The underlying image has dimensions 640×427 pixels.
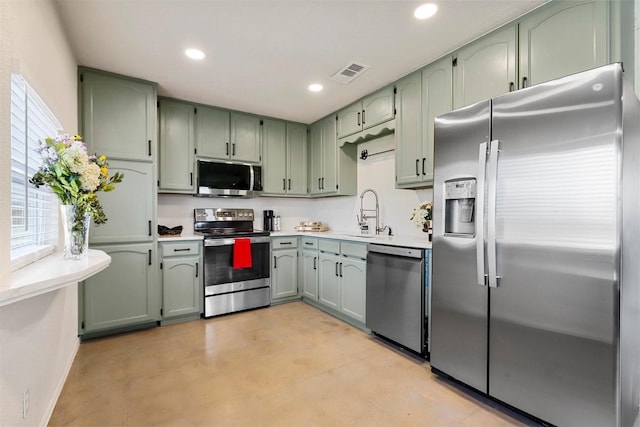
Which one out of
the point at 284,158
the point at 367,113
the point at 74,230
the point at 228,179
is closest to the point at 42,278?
the point at 74,230

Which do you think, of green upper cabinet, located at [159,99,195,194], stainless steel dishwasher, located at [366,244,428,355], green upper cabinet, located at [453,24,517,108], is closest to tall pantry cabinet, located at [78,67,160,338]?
green upper cabinet, located at [159,99,195,194]

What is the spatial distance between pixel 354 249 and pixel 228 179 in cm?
188

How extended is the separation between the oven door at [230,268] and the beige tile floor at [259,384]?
612 millimetres

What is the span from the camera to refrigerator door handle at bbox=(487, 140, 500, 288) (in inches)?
69.9

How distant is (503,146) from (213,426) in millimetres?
2321

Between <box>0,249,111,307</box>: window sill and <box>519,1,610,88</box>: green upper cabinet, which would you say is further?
<box>519,1,610,88</box>: green upper cabinet

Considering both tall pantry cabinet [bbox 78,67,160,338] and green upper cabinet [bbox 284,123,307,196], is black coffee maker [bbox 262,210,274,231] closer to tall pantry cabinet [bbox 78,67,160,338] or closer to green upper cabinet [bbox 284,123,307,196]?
green upper cabinet [bbox 284,123,307,196]

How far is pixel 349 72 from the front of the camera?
291 centimetres

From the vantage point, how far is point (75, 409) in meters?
1.83

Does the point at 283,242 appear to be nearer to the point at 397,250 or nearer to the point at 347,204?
the point at 347,204

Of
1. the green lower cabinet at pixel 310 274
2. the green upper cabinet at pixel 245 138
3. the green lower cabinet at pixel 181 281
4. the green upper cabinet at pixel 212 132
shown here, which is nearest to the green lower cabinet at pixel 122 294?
the green lower cabinet at pixel 181 281

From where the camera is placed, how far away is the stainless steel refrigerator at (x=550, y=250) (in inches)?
55.6

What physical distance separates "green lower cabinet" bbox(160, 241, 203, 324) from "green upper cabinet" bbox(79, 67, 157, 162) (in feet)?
3.28

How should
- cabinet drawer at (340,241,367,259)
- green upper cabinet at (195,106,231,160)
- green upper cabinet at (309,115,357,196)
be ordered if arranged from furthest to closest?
1. green upper cabinet at (309,115,357,196)
2. green upper cabinet at (195,106,231,160)
3. cabinet drawer at (340,241,367,259)
